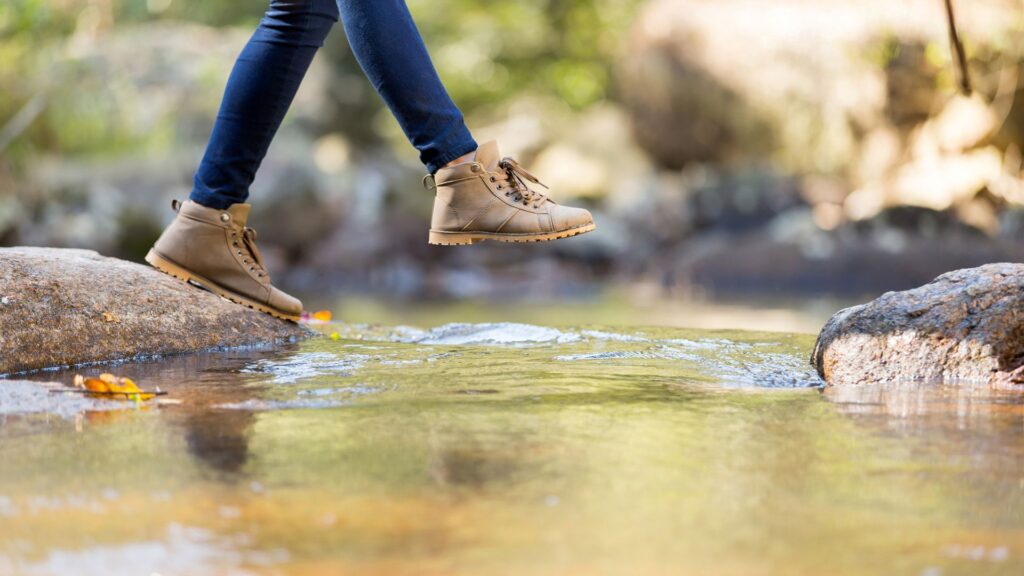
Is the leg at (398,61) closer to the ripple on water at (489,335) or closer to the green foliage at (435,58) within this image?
the ripple on water at (489,335)

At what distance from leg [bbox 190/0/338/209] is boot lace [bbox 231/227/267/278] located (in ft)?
0.82

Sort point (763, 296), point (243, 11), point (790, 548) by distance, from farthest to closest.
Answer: point (243, 11) < point (763, 296) < point (790, 548)

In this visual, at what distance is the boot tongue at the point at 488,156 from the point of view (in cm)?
271

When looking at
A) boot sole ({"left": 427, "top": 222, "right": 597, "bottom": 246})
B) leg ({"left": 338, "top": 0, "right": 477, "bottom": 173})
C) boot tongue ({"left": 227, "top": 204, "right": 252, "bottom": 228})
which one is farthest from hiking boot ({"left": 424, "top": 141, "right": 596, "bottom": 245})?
boot tongue ({"left": 227, "top": 204, "right": 252, "bottom": 228})

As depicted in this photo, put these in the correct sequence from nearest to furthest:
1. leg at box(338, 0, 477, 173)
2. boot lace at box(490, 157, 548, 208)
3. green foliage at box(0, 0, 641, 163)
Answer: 1. leg at box(338, 0, 477, 173)
2. boot lace at box(490, 157, 548, 208)
3. green foliage at box(0, 0, 641, 163)

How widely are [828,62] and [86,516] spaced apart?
1171cm

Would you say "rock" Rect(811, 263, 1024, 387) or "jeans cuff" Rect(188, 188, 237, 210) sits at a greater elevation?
"jeans cuff" Rect(188, 188, 237, 210)

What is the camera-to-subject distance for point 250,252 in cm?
304

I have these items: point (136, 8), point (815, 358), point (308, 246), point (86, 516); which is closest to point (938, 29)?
point (308, 246)

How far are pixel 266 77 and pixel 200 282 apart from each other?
626 millimetres

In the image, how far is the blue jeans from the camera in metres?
2.49

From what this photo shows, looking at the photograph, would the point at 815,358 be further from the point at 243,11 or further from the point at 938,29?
the point at 243,11

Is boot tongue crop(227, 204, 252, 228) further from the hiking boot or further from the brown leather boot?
the hiking boot

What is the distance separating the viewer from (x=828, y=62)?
39.2 feet
